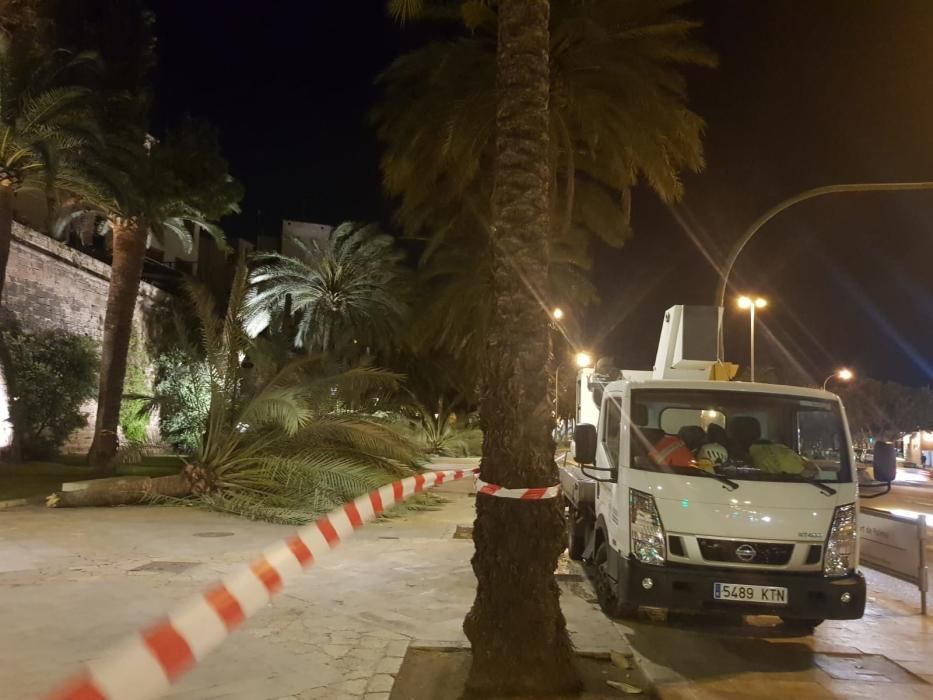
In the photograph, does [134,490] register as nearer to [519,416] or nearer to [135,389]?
[519,416]

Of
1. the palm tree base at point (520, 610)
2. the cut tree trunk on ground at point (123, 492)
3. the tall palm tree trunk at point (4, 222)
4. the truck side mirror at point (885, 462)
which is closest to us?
the palm tree base at point (520, 610)

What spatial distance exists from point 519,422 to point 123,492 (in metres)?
11.1

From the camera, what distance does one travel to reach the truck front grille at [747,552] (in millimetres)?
6227

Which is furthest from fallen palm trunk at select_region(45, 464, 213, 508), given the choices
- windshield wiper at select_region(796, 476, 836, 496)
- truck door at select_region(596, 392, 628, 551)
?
windshield wiper at select_region(796, 476, 836, 496)

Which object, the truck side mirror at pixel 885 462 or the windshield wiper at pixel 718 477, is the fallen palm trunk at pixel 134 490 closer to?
the windshield wiper at pixel 718 477

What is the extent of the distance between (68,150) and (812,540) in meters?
17.8

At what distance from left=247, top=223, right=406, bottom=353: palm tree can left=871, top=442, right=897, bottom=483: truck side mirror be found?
26.2 metres

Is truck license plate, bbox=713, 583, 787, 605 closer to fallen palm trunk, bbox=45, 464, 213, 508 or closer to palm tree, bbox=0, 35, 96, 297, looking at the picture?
fallen palm trunk, bbox=45, 464, 213, 508

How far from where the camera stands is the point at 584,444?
23.4 ft

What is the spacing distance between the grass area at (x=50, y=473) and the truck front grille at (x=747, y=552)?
12.7m

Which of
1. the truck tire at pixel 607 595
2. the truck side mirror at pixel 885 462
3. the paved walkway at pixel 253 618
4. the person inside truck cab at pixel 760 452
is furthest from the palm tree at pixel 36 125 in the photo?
the truck side mirror at pixel 885 462

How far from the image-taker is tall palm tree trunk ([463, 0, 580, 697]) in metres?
5.02

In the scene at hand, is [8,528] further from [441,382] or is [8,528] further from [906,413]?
[906,413]

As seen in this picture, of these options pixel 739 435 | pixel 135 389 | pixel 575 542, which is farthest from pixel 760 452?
pixel 135 389
